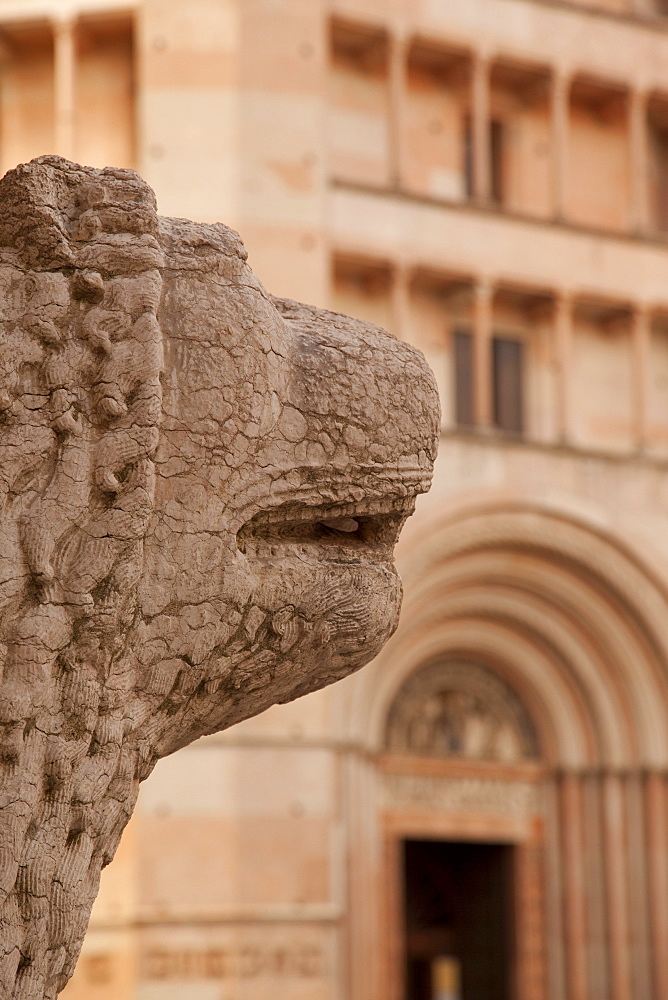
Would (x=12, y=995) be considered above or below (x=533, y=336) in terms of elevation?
below

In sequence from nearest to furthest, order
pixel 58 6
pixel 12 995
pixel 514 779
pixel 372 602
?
pixel 12 995
pixel 372 602
pixel 58 6
pixel 514 779

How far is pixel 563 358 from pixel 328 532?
12939 mm

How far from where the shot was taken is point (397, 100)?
14305 millimetres

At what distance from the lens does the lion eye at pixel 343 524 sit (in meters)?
1.89

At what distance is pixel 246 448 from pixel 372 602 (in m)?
0.24

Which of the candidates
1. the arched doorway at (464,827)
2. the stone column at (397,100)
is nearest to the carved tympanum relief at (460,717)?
the arched doorway at (464,827)

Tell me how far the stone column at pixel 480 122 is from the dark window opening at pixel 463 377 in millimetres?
1161

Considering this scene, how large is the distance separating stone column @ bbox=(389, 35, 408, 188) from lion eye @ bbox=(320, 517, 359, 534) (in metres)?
12.5

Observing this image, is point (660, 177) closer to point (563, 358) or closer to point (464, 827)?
point (563, 358)

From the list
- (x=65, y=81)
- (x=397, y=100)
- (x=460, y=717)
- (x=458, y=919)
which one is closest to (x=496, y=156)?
(x=397, y=100)

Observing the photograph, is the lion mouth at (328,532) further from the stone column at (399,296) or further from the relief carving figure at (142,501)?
the stone column at (399,296)

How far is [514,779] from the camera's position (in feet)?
49.2

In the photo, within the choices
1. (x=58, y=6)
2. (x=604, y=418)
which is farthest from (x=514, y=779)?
(x=58, y=6)

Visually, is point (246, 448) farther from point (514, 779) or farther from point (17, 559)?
point (514, 779)
